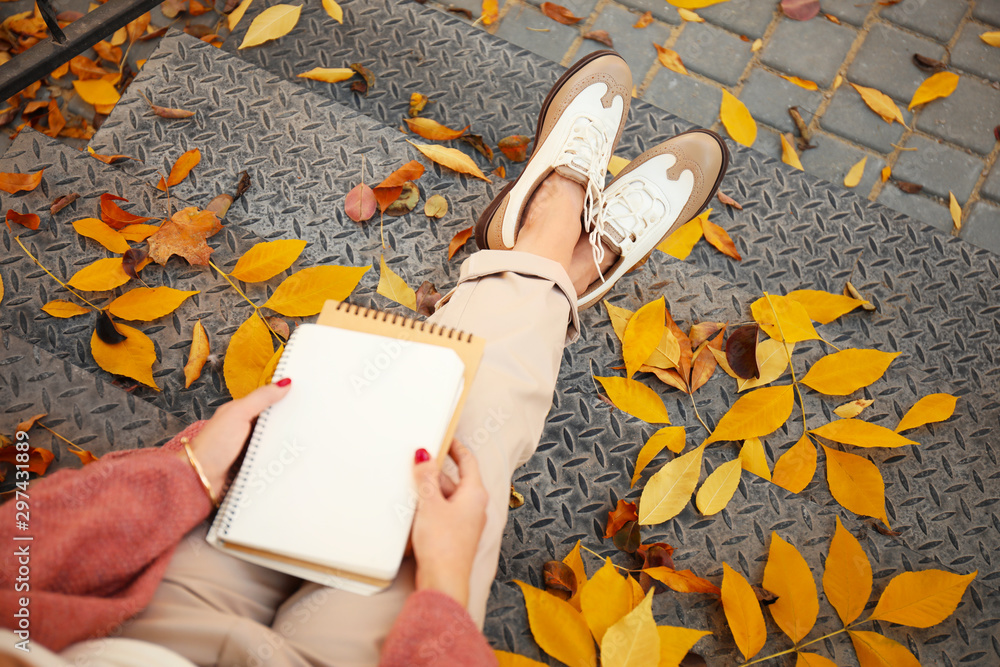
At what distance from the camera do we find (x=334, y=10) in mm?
1478

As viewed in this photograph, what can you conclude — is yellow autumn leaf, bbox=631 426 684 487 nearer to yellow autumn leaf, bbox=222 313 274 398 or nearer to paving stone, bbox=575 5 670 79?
yellow autumn leaf, bbox=222 313 274 398

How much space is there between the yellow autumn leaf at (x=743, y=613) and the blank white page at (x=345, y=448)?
2.29ft

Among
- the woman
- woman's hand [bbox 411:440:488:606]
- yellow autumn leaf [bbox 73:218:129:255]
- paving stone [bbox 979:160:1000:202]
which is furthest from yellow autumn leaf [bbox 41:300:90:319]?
paving stone [bbox 979:160:1000:202]

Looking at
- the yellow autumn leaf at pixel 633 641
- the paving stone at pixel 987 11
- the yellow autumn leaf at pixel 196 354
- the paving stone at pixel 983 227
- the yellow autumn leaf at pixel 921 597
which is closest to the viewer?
the yellow autumn leaf at pixel 633 641

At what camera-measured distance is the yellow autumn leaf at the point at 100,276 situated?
1.18 metres

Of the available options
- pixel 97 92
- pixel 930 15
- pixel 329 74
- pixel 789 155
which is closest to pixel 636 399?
pixel 789 155

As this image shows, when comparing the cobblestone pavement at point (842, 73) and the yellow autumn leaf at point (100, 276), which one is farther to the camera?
the cobblestone pavement at point (842, 73)

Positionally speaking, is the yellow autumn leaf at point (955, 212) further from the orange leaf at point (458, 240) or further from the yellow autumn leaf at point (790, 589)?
the orange leaf at point (458, 240)

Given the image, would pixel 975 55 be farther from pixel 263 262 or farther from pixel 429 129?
pixel 263 262

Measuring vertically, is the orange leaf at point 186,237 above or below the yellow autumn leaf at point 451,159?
below

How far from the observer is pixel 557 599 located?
3.42 ft

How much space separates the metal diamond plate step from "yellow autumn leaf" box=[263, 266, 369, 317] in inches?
2.0

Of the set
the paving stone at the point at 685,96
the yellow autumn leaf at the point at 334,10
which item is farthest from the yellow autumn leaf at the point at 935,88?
the yellow autumn leaf at the point at 334,10

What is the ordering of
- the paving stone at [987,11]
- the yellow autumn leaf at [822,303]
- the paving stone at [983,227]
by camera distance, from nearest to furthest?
the yellow autumn leaf at [822,303] < the paving stone at [983,227] < the paving stone at [987,11]
